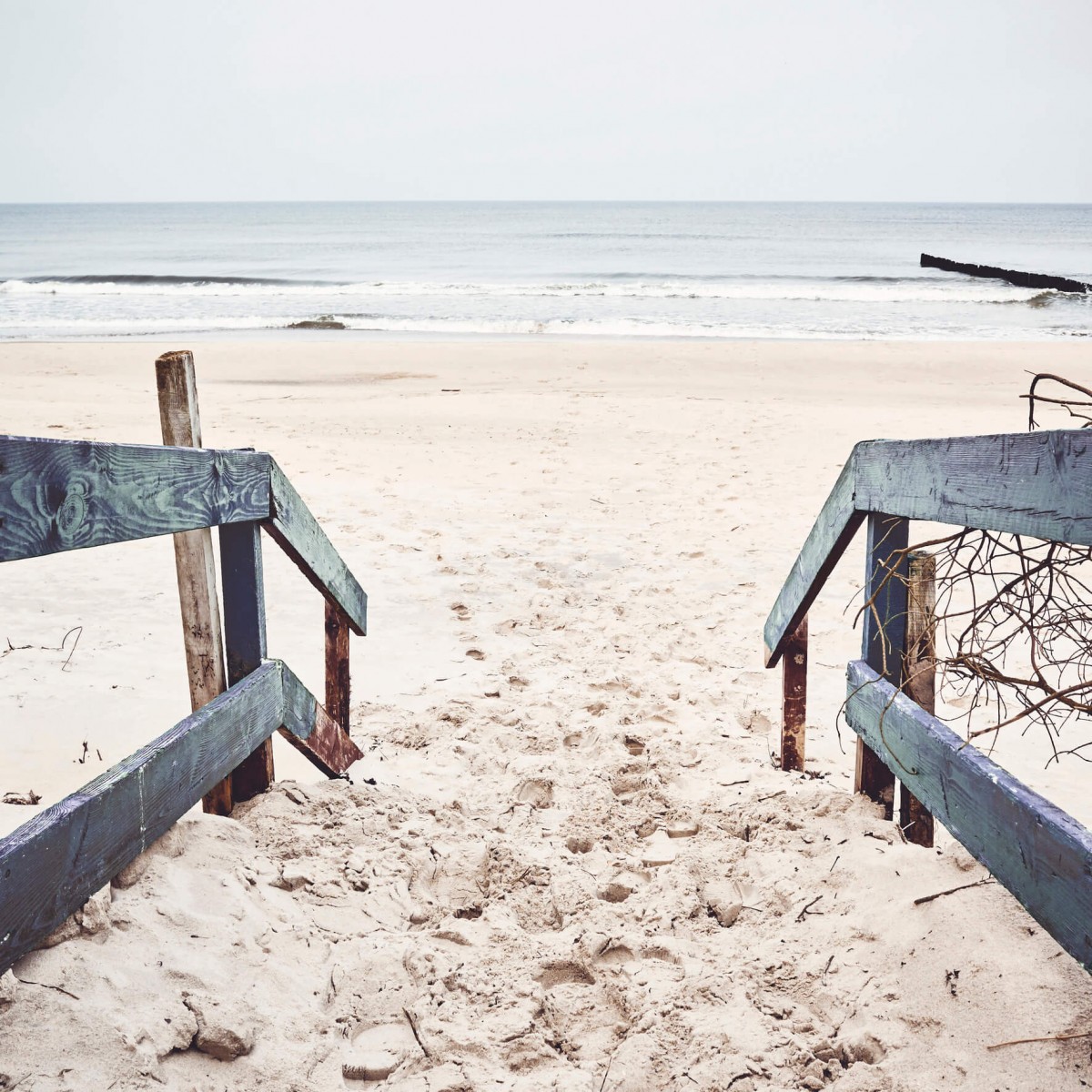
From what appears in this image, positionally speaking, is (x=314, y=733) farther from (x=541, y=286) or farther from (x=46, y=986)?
(x=541, y=286)

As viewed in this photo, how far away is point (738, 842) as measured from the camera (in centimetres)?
273

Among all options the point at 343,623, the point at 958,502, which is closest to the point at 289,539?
the point at 343,623

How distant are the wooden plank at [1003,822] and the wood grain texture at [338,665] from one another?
2.02 meters

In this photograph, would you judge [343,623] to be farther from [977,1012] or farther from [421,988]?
[977,1012]

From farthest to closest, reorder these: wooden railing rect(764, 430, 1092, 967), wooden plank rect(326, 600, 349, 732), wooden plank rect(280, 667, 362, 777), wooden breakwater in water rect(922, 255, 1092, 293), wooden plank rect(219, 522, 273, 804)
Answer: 1. wooden breakwater in water rect(922, 255, 1092, 293)
2. wooden plank rect(326, 600, 349, 732)
3. wooden plank rect(280, 667, 362, 777)
4. wooden plank rect(219, 522, 273, 804)
5. wooden railing rect(764, 430, 1092, 967)

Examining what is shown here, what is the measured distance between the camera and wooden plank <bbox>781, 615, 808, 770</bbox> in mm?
3342

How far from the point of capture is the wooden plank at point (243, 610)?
8.05 ft

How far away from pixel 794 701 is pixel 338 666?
1.77 metres

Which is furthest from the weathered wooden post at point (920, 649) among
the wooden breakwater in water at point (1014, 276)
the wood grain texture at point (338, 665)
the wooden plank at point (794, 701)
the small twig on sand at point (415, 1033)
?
the wooden breakwater in water at point (1014, 276)

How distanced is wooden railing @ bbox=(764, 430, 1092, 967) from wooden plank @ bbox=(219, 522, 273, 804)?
1637 mm

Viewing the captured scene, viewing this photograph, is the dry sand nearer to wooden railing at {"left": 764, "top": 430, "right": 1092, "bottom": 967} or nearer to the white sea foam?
wooden railing at {"left": 764, "top": 430, "right": 1092, "bottom": 967}

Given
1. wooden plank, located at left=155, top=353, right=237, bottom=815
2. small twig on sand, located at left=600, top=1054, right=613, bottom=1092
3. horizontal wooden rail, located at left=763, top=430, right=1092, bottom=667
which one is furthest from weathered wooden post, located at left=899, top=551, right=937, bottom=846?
wooden plank, located at left=155, top=353, right=237, bottom=815

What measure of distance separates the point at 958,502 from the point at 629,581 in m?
3.65

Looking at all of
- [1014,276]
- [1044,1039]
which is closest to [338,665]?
[1044,1039]
